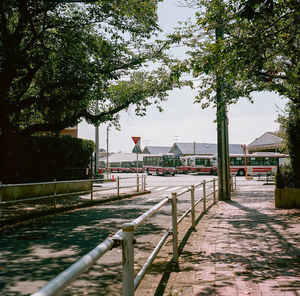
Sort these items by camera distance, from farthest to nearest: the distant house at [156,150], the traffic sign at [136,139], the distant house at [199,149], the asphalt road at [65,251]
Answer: the distant house at [156,150] → the distant house at [199,149] → the traffic sign at [136,139] → the asphalt road at [65,251]

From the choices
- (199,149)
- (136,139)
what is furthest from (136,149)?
(199,149)

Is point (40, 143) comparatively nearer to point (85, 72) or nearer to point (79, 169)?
point (79, 169)

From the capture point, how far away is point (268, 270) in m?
4.75

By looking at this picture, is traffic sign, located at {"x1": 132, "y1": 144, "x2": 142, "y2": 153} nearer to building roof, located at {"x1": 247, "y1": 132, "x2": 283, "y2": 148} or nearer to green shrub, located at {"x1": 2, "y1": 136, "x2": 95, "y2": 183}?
green shrub, located at {"x1": 2, "y1": 136, "x2": 95, "y2": 183}

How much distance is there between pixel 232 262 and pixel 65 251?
9.76ft

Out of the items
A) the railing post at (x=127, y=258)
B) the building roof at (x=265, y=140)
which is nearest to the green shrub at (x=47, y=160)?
the railing post at (x=127, y=258)

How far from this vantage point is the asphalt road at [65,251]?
442 centimetres

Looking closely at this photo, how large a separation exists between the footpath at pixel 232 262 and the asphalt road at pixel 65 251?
606mm

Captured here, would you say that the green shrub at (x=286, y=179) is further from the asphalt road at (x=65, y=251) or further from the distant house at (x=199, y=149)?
the distant house at (x=199, y=149)

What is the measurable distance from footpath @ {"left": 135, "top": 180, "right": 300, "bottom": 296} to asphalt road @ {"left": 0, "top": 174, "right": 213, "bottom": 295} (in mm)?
606

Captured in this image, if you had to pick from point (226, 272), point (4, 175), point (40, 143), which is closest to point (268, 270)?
point (226, 272)

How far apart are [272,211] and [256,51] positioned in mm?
5555

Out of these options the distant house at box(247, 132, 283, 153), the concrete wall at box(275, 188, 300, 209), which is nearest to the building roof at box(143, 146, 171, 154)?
the distant house at box(247, 132, 283, 153)

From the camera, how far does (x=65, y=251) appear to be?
6.06 meters
